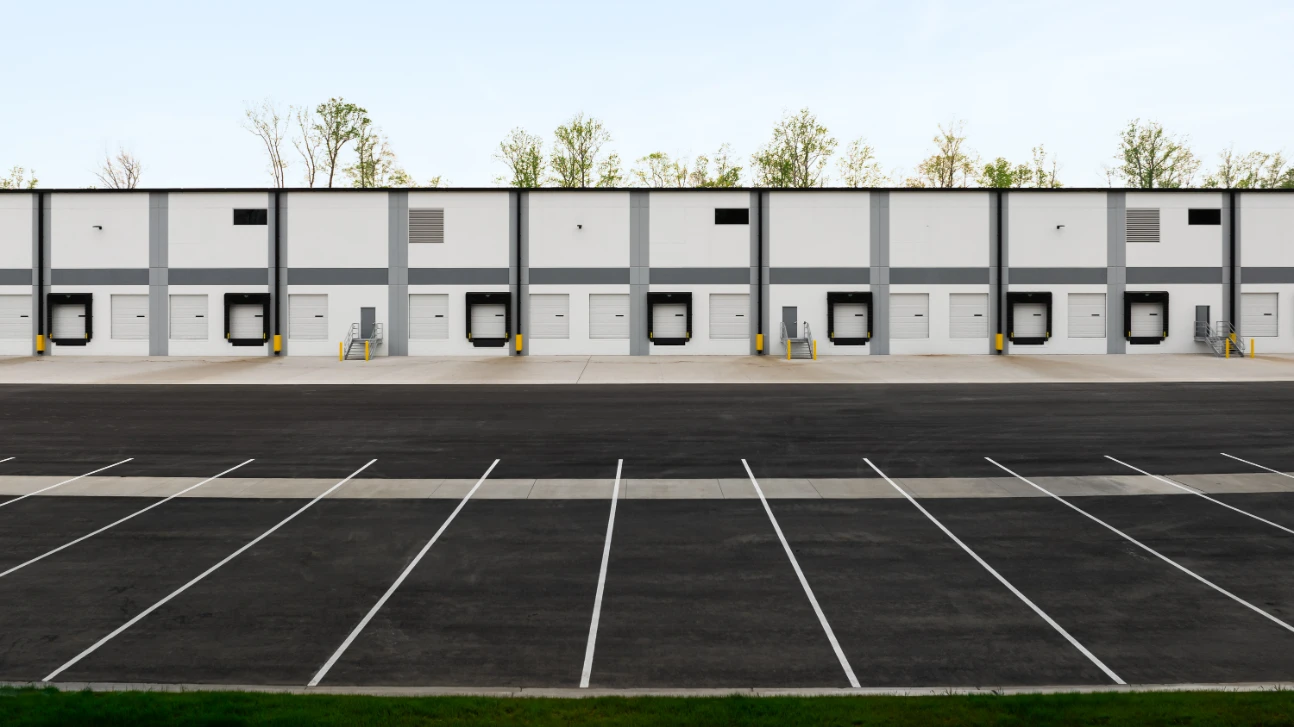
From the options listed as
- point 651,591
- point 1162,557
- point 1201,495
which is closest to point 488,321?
point 1201,495

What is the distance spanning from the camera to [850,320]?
1533 inches

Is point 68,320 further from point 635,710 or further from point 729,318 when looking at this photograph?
point 635,710

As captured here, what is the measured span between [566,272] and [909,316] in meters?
16.7

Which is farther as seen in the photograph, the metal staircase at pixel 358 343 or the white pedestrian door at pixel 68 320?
the white pedestrian door at pixel 68 320

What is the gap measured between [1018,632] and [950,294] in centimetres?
3362

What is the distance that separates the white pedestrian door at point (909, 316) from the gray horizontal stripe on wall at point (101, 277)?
118 ft

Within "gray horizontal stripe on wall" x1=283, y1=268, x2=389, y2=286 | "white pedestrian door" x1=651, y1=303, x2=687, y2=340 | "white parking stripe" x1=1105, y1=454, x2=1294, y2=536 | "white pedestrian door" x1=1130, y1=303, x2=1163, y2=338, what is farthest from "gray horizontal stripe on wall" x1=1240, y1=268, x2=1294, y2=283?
"gray horizontal stripe on wall" x1=283, y1=268, x2=389, y2=286

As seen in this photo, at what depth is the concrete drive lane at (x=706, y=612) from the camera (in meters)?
6.98

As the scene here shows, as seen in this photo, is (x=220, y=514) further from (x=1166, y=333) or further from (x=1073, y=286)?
(x=1166, y=333)

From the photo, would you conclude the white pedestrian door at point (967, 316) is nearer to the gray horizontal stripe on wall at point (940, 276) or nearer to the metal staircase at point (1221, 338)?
the gray horizontal stripe on wall at point (940, 276)

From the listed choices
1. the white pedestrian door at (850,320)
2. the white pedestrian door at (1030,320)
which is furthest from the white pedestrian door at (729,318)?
the white pedestrian door at (1030,320)

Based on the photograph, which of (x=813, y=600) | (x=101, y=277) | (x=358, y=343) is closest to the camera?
(x=813, y=600)

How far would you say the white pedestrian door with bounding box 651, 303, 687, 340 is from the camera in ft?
127

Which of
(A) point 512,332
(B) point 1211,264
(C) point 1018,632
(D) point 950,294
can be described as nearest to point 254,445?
(C) point 1018,632
